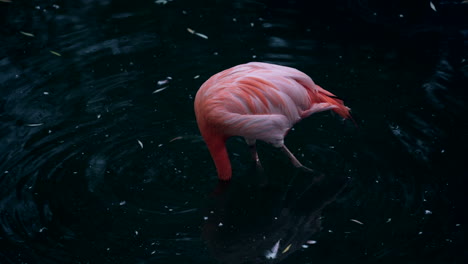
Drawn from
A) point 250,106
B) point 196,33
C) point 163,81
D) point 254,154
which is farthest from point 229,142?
point 196,33

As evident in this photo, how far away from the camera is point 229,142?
13.2 feet

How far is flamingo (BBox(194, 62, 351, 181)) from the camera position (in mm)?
3395

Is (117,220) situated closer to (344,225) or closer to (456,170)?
(344,225)

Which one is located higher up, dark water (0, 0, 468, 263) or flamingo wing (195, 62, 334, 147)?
flamingo wing (195, 62, 334, 147)

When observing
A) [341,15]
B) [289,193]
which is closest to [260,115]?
[289,193]

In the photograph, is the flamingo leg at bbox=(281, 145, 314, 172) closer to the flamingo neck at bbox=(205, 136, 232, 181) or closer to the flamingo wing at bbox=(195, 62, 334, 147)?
the flamingo wing at bbox=(195, 62, 334, 147)

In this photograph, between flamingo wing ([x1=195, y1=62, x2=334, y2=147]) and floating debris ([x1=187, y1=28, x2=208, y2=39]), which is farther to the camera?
floating debris ([x1=187, y1=28, x2=208, y2=39])

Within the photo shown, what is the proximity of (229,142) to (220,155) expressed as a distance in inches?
20.9

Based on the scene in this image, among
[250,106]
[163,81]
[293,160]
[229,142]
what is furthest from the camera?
[163,81]

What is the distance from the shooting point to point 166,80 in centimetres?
461

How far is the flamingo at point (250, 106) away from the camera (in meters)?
3.39

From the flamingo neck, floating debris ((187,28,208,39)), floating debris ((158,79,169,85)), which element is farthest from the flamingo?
floating debris ((187,28,208,39))

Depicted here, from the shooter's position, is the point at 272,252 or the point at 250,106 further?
the point at 250,106

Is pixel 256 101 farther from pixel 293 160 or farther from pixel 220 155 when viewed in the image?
pixel 293 160
